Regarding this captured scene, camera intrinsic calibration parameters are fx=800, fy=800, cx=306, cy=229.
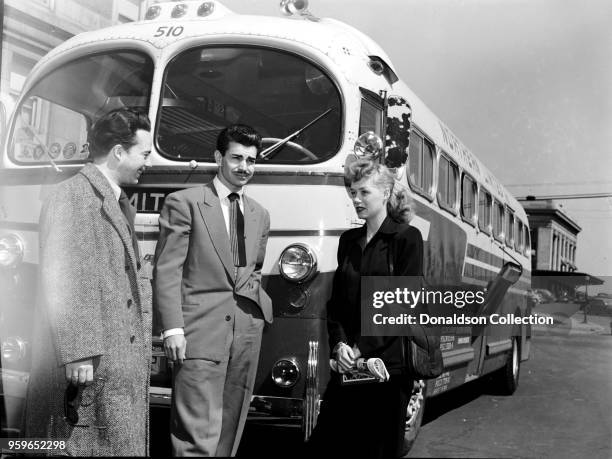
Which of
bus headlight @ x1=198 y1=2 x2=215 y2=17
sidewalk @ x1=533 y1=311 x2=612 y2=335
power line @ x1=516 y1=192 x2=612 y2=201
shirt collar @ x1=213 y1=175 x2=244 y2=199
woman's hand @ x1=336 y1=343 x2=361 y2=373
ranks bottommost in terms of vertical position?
woman's hand @ x1=336 y1=343 x2=361 y2=373

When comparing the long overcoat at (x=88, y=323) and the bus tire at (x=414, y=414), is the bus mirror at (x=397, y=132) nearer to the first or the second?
the bus tire at (x=414, y=414)

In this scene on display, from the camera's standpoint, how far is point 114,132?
334 cm

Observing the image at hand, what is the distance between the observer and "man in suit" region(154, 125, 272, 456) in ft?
12.2

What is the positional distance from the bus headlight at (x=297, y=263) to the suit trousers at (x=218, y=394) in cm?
38

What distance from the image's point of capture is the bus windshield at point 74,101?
482cm

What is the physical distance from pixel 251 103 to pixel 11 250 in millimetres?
1633

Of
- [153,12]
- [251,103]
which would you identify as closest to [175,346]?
[251,103]

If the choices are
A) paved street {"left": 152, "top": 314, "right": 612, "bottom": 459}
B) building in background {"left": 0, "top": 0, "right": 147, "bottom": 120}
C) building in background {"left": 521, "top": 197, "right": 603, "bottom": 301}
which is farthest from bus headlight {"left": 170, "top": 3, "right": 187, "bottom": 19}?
paved street {"left": 152, "top": 314, "right": 612, "bottom": 459}

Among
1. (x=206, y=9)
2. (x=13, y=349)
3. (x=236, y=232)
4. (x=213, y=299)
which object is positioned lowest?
(x=13, y=349)

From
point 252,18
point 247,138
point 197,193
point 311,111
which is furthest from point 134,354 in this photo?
point 252,18

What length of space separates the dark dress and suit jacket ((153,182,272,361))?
546 millimetres

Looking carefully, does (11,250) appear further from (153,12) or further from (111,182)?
(153,12)

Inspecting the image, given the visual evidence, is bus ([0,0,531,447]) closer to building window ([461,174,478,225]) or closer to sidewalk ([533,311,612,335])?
sidewalk ([533,311,612,335])

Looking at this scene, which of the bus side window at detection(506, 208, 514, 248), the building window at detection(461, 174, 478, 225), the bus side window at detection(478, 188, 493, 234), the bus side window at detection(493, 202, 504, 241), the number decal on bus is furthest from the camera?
the bus side window at detection(506, 208, 514, 248)
